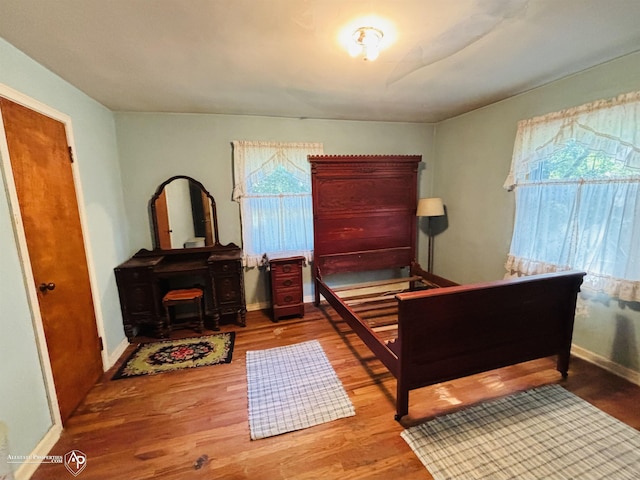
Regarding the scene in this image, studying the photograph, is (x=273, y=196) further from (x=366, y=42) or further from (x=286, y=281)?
(x=366, y=42)

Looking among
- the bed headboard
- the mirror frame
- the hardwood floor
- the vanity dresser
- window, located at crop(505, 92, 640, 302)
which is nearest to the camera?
the hardwood floor

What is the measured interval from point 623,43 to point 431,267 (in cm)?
289

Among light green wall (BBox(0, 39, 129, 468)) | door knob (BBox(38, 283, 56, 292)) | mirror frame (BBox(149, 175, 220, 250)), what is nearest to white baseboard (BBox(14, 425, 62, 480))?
light green wall (BBox(0, 39, 129, 468))

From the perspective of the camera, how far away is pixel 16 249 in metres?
1.55

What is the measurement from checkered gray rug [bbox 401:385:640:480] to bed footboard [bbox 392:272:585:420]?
10.1 inches

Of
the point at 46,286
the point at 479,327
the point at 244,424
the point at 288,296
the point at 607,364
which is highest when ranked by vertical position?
the point at 46,286

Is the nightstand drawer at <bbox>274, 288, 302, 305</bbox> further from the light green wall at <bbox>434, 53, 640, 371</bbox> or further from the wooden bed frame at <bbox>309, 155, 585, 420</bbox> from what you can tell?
the light green wall at <bbox>434, 53, 640, 371</bbox>

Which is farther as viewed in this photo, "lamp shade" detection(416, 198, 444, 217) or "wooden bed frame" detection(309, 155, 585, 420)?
"lamp shade" detection(416, 198, 444, 217)

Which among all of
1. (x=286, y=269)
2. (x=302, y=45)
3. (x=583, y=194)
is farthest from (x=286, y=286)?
(x=583, y=194)

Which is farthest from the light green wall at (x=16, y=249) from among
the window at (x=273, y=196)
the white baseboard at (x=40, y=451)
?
the window at (x=273, y=196)

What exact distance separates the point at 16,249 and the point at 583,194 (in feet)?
12.8

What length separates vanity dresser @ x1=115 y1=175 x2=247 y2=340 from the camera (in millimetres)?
2846

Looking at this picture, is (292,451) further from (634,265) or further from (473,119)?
(473,119)

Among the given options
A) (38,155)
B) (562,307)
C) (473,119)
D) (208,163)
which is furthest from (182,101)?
(562,307)
